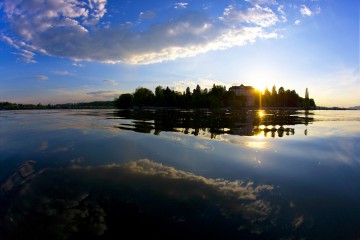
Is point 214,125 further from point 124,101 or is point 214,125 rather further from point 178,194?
point 124,101

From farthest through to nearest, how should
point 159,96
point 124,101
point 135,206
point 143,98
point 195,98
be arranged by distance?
1. point 124,101
2. point 143,98
3. point 159,96
4. point 195,98
5. point 135,206

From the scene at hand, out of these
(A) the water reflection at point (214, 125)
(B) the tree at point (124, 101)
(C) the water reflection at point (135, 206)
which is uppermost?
(B) the tree at point (124, 101)

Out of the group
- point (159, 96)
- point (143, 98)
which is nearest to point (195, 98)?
point (159, 96)

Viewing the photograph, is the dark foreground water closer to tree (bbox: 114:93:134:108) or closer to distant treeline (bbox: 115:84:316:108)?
distant treeline (bbox: 115:84:316:108)

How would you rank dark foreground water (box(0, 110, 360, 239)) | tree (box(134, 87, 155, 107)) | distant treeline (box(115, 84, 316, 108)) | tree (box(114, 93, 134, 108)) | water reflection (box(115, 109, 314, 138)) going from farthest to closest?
tree (box(114, 93, 134, 108)) < tree (box(134, 87, 155, 107)) < distant treeline (box(115, 84, 316, 108)) < water reflection (box(115, 109, 314, 138)) < dark foreground water (box(0, 110, 360, 239))

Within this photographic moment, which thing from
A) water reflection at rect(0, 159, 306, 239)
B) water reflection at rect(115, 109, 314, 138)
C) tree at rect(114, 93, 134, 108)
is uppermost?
tree at rect(114, 93, 134, 108)

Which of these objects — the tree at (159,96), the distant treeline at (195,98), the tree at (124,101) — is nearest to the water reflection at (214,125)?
the distant treeline at (195,98)

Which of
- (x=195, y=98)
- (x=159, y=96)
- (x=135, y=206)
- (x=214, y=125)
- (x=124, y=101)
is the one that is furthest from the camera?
(x=124, y=101)

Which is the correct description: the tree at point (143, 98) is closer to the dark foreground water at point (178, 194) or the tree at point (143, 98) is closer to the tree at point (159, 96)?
the tree at point (159, 96)

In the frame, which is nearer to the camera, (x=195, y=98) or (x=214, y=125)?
(x=214, y=125)

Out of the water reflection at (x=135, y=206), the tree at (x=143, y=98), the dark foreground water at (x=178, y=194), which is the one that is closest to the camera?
the water reflection at (x=135, y=206)

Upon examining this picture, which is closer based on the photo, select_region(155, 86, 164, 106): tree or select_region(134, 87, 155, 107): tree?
select_region(155, 86, 164, 106): tree

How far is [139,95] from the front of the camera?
18038cm

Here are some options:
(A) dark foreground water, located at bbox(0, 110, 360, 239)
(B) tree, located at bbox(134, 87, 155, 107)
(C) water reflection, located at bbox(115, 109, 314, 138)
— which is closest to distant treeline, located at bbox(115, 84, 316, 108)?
(B) tree, located at bbox(134, 87, 155, 107)
